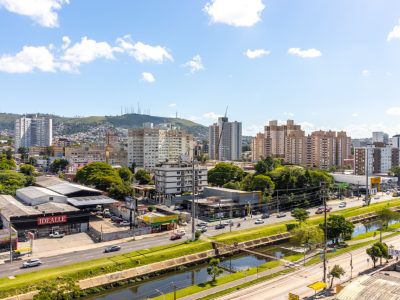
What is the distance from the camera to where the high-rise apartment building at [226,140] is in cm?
16688

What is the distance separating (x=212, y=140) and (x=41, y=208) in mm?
128163

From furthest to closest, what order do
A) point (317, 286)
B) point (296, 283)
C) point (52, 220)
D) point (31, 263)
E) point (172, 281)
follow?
point (52, 220), point (31, 263), point (172, 281), point (296, 283), point (317, 286)

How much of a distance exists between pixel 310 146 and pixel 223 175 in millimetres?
60186

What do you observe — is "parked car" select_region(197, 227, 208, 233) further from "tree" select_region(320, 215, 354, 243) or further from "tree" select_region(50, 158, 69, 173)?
"tree" select_region(50, 158, 69, 173)

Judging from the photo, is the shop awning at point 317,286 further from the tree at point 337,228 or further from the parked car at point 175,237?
the parked car at point 175,237

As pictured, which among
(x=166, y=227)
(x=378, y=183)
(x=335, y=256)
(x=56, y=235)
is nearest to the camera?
(x=335, y=256)

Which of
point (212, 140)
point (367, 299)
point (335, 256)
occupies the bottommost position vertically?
point (335, 256)

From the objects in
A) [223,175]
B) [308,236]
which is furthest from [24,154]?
[308,236]

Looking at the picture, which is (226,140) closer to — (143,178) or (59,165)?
(59,165)

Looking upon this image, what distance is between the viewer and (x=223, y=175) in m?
81.7

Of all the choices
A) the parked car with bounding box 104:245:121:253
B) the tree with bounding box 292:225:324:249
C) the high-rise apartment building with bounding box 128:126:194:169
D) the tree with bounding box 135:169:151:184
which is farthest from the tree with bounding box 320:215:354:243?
the high-rise apartment building with bounding box 128:126:194:169

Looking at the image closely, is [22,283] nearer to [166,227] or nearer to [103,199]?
[166,227]

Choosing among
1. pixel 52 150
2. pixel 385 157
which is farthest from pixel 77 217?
pixel 52 150

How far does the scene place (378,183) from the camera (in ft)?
283
